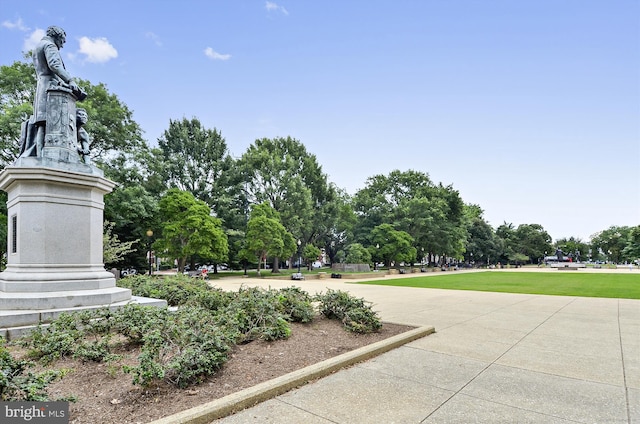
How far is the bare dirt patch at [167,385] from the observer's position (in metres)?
3.30

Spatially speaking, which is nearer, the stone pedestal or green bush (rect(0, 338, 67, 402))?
green bush (rect(0, 338, 67, 402))

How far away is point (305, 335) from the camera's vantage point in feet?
20.5

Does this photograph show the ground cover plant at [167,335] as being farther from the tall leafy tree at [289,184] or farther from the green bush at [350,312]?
the tall leafy tree at [289,184]

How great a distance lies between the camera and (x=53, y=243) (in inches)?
278

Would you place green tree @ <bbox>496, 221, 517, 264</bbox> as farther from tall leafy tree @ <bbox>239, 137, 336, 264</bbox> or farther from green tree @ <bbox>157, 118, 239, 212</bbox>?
green tree @ <bbox>157, 118, 239, 212</bbox>

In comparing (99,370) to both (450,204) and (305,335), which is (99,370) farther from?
(450,204)

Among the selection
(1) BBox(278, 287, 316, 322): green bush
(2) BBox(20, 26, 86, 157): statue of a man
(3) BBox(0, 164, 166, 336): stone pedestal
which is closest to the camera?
(3) BBox(0, 164, 166, 336): stone pedestal

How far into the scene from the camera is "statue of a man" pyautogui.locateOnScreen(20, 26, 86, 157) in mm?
7793

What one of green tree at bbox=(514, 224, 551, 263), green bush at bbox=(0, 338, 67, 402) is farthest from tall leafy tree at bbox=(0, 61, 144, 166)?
green tree at bbox=(514, 224, 551, 263)

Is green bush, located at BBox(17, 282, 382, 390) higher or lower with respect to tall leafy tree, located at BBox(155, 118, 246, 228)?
lower

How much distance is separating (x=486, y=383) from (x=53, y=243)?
799cm

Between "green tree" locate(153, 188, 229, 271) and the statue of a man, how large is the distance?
759 inches

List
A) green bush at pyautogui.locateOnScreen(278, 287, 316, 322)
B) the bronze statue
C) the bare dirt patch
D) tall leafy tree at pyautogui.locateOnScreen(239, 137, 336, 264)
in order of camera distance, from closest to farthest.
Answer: the bare dirt patch → green bush at pyautogui.locateOnScreen(278, 287, 316, 322) → the bronze statue → tall leafy tree at pyautogui.locateOnScreen(239, 137, 336, 264)
